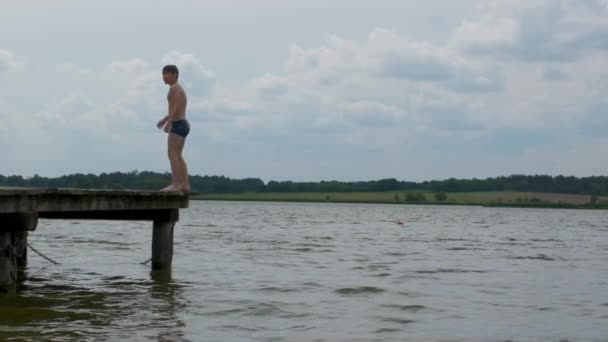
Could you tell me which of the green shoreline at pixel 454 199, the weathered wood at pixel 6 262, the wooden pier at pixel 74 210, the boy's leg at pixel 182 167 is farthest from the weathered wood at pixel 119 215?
the green shoreline at pixel 454 199

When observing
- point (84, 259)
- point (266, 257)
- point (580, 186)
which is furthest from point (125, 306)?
point (580, 186)

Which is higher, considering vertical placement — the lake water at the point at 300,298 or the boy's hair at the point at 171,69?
the boy's hair at the point at 171,69

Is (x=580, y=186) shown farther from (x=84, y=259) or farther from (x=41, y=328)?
(x=41, y=328)

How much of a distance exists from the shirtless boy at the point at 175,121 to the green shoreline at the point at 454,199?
10032 cm

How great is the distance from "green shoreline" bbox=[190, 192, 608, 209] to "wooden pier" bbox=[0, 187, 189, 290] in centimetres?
9869

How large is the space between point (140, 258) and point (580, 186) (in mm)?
116279

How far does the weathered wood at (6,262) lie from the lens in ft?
33.7

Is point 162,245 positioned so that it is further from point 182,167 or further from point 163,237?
point 182,167

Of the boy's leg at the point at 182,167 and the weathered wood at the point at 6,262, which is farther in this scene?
the boy's leg at the point at 182,167

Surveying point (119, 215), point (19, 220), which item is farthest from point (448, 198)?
point (19, 220)

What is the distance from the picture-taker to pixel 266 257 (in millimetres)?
21312

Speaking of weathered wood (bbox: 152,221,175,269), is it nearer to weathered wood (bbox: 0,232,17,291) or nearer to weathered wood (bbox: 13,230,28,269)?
weathered wood (bbox: 13,230,28,269)

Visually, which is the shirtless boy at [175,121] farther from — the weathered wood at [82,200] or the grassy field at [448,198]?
the grassy field at [448,198]

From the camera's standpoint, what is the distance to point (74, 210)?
11.0 m
